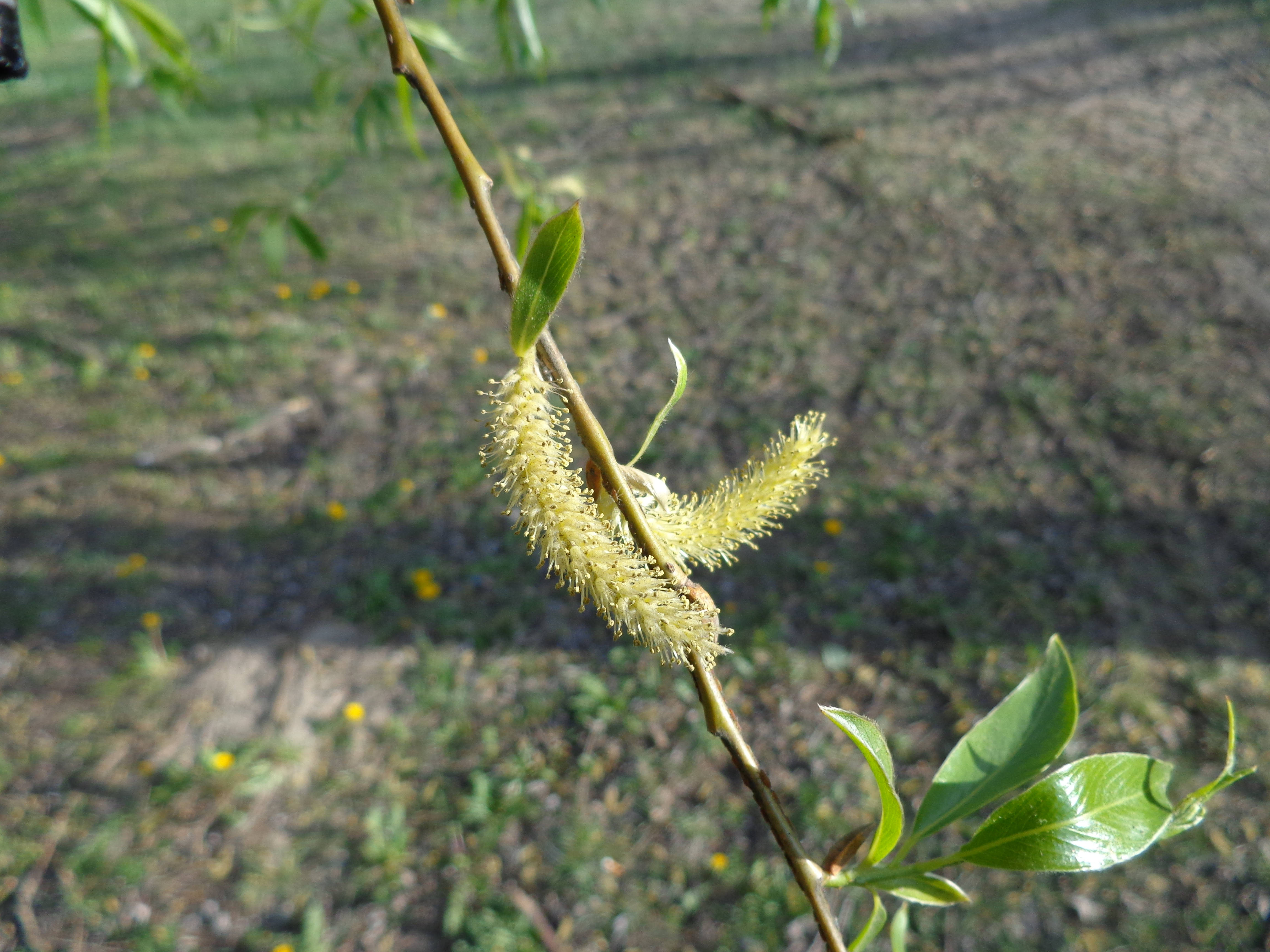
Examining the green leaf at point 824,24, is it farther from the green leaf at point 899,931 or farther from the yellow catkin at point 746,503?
the green leaf at point 899,931

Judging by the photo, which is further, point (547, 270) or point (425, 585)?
point (425, 585)

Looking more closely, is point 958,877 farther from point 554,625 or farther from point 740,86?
point 740,86

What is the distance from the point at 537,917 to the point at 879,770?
71.8 inches

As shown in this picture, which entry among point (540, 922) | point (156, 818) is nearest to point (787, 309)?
point (540, 922)

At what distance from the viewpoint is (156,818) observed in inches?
91.7

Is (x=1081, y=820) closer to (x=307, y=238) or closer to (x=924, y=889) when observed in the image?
(x=924, y=889)

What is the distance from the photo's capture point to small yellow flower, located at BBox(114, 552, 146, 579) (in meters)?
2.97

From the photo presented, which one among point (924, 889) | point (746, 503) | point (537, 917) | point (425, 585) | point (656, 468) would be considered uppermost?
point (746, 503)

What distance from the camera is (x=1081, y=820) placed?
604mm

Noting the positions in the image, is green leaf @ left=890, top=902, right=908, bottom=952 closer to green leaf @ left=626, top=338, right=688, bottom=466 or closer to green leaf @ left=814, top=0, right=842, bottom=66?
green leaf @ left=626, top=338, right=688, bottom=466

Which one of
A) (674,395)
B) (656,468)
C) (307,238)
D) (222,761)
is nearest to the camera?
(674,395)

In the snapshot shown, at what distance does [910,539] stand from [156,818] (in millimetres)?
2376

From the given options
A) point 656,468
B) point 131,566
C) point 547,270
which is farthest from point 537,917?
point 547,270

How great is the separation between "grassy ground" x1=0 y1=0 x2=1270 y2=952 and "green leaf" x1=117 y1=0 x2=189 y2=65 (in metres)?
0.80
